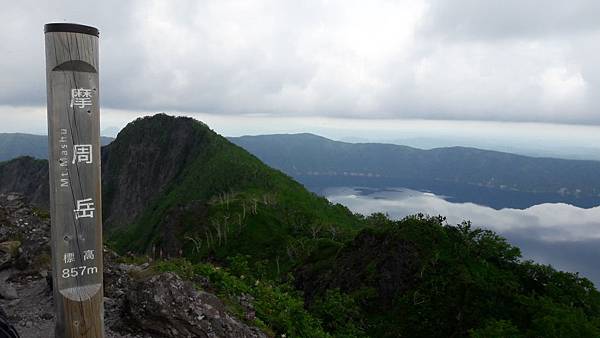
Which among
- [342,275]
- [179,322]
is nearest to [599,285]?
[342,275]

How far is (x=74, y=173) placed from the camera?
574 cm

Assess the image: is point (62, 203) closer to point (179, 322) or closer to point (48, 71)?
point (48, 71)

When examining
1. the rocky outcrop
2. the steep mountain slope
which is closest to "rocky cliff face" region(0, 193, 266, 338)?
the steep mountain slope

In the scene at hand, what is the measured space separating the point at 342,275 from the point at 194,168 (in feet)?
330

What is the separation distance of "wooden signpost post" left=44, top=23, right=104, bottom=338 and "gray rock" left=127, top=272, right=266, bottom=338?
2.85 m

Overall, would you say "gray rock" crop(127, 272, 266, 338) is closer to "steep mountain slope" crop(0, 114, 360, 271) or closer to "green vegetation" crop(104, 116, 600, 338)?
"green vegetation" crop(104, 116, 600, 338)

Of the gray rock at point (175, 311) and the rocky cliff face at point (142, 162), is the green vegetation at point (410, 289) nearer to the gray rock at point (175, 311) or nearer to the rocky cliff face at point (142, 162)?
the gray rock at point (175, 311)

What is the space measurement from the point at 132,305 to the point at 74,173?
4.44m

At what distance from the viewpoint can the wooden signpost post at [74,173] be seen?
561 centimetres

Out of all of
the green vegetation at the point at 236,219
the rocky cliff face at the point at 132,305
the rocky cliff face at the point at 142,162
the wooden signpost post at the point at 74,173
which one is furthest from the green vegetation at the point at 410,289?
the rocky cliff face at the point at 142,162

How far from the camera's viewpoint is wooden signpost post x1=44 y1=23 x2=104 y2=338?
5605mm

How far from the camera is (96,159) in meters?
5.94

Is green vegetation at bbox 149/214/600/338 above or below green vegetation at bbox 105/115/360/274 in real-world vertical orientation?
above

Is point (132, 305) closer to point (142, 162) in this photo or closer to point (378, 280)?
point (378, 280)
